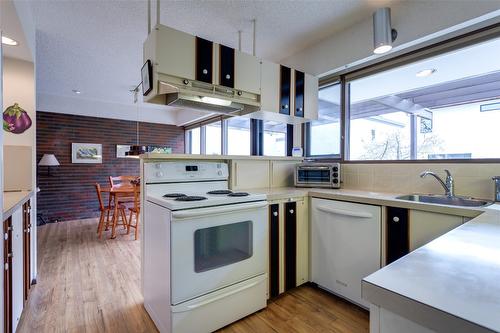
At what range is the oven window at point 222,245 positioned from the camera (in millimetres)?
1690

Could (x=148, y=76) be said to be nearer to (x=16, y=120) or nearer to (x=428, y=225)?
(x=16, y=120)

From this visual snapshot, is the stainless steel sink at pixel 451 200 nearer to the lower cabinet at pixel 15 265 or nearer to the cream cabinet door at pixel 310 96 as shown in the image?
the cream cabinet door at pixel 310 96

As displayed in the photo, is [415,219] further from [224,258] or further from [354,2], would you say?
[354,2]

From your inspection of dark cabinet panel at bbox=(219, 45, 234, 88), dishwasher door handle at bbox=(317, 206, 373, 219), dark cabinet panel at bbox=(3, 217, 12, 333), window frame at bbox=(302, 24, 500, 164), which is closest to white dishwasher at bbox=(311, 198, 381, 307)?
dishwasher door handle at bbox=(317, 206, 373, 219)

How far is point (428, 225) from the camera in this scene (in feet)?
5.24

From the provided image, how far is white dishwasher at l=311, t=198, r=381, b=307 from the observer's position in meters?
1.87

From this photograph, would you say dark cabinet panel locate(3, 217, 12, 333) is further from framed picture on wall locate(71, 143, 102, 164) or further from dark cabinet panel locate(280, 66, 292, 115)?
framed picture on wall locate(71, 143, 102, 164)

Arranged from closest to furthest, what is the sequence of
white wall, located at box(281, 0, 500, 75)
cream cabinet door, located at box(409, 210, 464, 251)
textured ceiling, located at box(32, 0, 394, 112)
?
1. cream cabinet door, located at box(409, 210, 464, 251)
2. white wall, located at box(281, 0, 500, 75)
3. textured ceiling, located at box(32, 0, 394, 112)

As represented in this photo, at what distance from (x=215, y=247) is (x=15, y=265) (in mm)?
1290

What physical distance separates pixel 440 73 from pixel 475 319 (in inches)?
102

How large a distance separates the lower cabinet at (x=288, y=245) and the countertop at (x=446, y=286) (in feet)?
4.56

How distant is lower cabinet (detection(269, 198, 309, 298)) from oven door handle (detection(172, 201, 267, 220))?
0.23m

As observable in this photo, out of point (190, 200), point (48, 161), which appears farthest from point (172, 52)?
point (48, 161)

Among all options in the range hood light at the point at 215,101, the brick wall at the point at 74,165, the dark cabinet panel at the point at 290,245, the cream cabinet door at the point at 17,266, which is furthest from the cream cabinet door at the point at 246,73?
the brick wall at the point at 74,165
